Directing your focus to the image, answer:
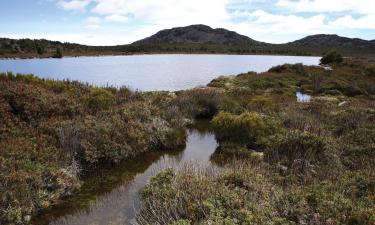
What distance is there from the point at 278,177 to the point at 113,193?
196 inches

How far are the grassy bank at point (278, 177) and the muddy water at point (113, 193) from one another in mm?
774

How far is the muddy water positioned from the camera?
30.4 feet

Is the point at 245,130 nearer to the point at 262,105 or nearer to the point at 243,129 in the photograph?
the point at 243,129

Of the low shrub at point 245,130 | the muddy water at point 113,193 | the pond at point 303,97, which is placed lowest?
the pond at point 303,97

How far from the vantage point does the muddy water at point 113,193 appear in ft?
30.4

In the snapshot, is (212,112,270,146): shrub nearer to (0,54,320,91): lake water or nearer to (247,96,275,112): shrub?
(247,96,275,112): shrub

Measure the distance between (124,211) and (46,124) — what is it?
18.6 feet

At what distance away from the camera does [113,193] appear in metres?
10.9

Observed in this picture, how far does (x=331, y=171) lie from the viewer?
10.5 m

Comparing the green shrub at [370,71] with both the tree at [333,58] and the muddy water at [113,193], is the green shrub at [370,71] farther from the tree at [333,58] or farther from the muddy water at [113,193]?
the muddy water at [113,193]

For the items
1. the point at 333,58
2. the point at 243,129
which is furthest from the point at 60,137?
the point at 333,58

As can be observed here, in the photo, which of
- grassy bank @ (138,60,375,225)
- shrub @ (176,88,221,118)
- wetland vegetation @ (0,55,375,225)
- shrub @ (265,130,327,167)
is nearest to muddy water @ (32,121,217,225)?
wetland vegetation @ (0,55,375,225)

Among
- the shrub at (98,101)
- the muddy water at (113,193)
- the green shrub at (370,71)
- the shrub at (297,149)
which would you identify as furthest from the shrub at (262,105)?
the green shrub at (370,71)

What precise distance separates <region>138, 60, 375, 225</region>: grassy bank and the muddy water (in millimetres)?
774
